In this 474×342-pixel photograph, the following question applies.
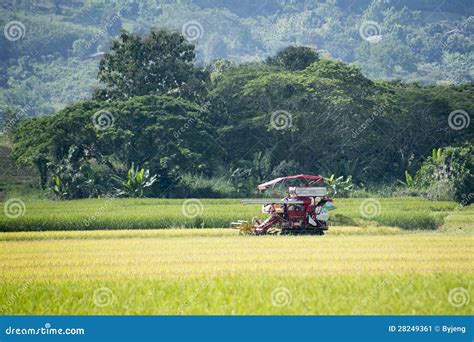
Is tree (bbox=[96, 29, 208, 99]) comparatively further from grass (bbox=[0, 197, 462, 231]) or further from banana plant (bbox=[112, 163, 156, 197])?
grass (bbox=[0, 197, 462, 231])

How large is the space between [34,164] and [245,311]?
131ft

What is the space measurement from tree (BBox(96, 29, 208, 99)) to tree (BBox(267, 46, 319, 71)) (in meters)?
10.2

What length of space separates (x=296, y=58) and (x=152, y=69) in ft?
45.3

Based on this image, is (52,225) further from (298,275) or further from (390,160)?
(390,160)

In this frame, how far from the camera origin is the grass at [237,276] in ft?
53.1

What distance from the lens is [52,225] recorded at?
35.3 meters

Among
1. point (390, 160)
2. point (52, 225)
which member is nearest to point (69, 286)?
point (52, 225)

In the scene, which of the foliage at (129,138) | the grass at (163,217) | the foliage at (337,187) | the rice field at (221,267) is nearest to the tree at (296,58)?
the foliage at (129,138)

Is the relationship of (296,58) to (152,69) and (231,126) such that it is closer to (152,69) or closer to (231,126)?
(152,69)

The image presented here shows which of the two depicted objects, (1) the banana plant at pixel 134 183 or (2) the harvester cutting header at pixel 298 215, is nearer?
(2) the harvester cutting header at pixel 298 215

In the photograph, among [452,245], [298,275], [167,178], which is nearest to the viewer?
[298,275]

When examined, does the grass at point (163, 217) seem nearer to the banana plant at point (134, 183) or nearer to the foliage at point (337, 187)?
the banana plant at point (134, 183)

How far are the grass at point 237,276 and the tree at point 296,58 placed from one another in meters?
45.2

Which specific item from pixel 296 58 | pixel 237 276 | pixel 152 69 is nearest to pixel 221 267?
pixel 237 276
